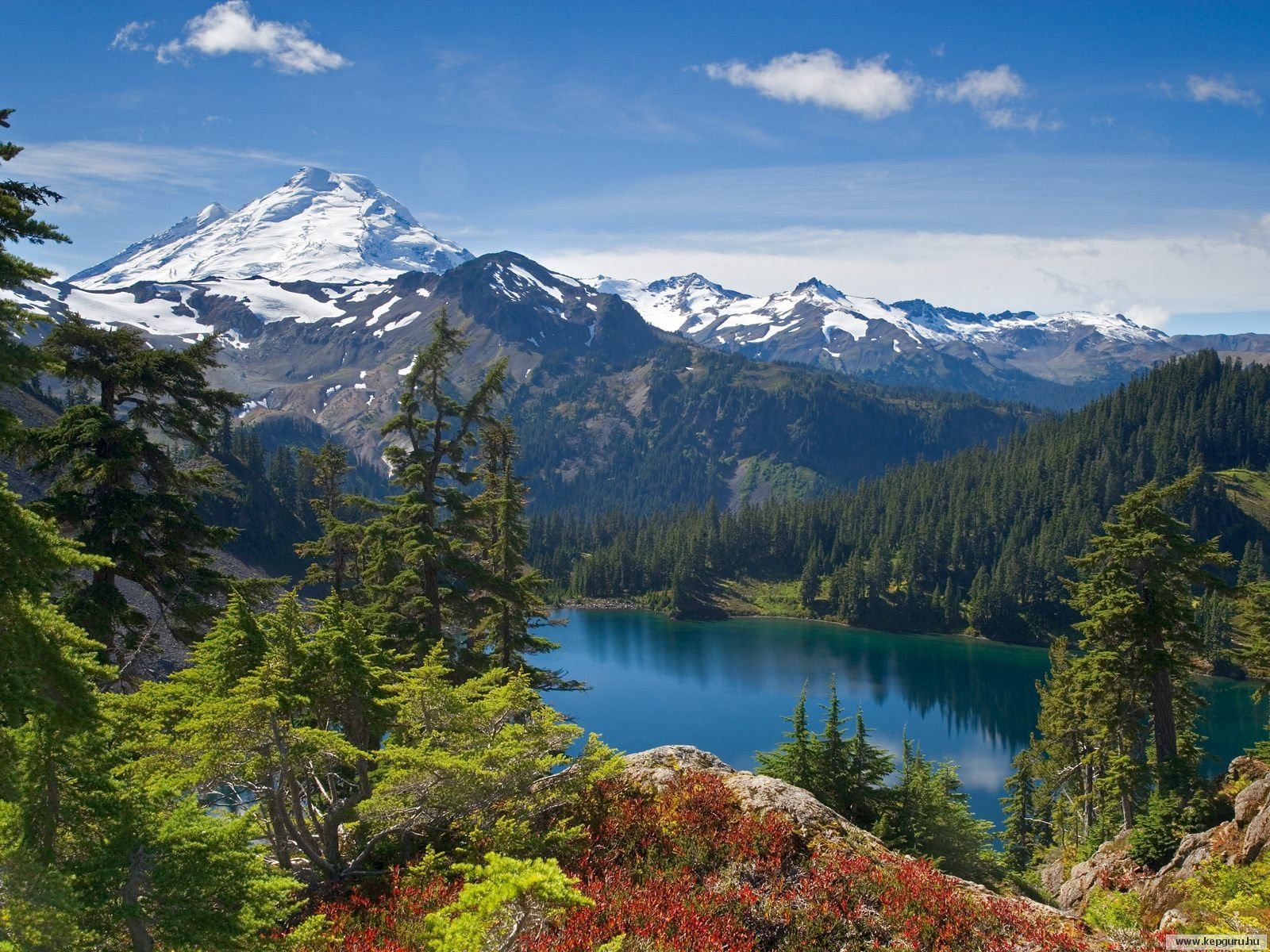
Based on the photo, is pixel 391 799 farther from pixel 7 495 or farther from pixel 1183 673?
pixel 1183 673

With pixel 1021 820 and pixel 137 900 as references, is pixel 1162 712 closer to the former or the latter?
pixel 1021 820

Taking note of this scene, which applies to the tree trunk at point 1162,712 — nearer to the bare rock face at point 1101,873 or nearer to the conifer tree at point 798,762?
the bare rock face at point 1101,873

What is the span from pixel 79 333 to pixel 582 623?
121737mm

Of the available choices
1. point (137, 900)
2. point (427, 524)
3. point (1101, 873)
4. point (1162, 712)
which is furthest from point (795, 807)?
point (1162, 712)

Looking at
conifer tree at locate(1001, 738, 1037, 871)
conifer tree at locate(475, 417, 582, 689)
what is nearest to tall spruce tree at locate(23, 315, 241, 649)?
conifer tree at locate(475, 417, 582, 689)

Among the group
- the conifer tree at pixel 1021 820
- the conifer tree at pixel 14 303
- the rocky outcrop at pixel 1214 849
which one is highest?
the conifer tree at pixel 14 303

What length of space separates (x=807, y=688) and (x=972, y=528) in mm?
88688

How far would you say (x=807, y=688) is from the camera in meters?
87.4

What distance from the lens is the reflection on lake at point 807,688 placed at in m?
71.5

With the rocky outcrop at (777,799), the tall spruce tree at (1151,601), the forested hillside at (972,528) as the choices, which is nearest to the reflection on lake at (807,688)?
the forested hillside at (972,528)

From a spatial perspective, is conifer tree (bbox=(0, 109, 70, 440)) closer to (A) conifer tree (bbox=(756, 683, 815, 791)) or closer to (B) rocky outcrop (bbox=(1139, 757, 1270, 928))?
(A) conifer tree (bbox=(756, 683, 815, 791))

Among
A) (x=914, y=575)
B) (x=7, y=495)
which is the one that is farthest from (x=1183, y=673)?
(x=914, y=575)

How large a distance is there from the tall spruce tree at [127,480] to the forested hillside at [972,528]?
425 ft

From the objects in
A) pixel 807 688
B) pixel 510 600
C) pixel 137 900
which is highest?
pixel 510 600
